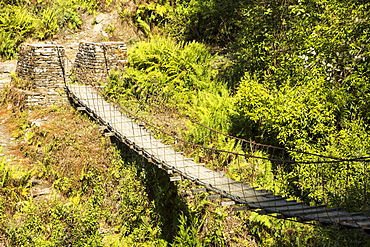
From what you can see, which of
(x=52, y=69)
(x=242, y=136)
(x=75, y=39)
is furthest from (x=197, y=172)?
(x=75, y=39)

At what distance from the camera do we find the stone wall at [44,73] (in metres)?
9.95

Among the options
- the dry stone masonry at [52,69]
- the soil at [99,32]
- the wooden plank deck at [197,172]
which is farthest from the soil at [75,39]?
the wooden plank deck at [197,172]

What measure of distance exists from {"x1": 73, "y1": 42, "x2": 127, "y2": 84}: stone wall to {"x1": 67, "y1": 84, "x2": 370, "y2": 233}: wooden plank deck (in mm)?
309

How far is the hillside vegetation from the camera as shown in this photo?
7.46 meters

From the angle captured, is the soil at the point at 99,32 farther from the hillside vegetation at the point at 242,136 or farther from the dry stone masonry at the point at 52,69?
the hillside vegetation at the point at 242,136

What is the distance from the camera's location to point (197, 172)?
22.9 ft

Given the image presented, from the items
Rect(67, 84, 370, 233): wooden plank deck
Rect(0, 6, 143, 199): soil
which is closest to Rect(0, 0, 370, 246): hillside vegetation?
Rect(0, 6, 143, 199): soil

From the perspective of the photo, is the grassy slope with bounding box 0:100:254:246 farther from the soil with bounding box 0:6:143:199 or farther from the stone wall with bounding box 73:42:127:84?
the stone wall with bounding box 73:42:127:84

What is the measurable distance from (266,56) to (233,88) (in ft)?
4.46

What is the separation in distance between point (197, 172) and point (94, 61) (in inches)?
192

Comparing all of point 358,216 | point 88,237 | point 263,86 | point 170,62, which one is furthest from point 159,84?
point 358,216

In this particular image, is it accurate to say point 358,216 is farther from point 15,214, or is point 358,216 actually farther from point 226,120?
point 15,214

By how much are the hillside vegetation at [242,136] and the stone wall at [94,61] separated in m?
0.47

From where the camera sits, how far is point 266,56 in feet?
32.3
